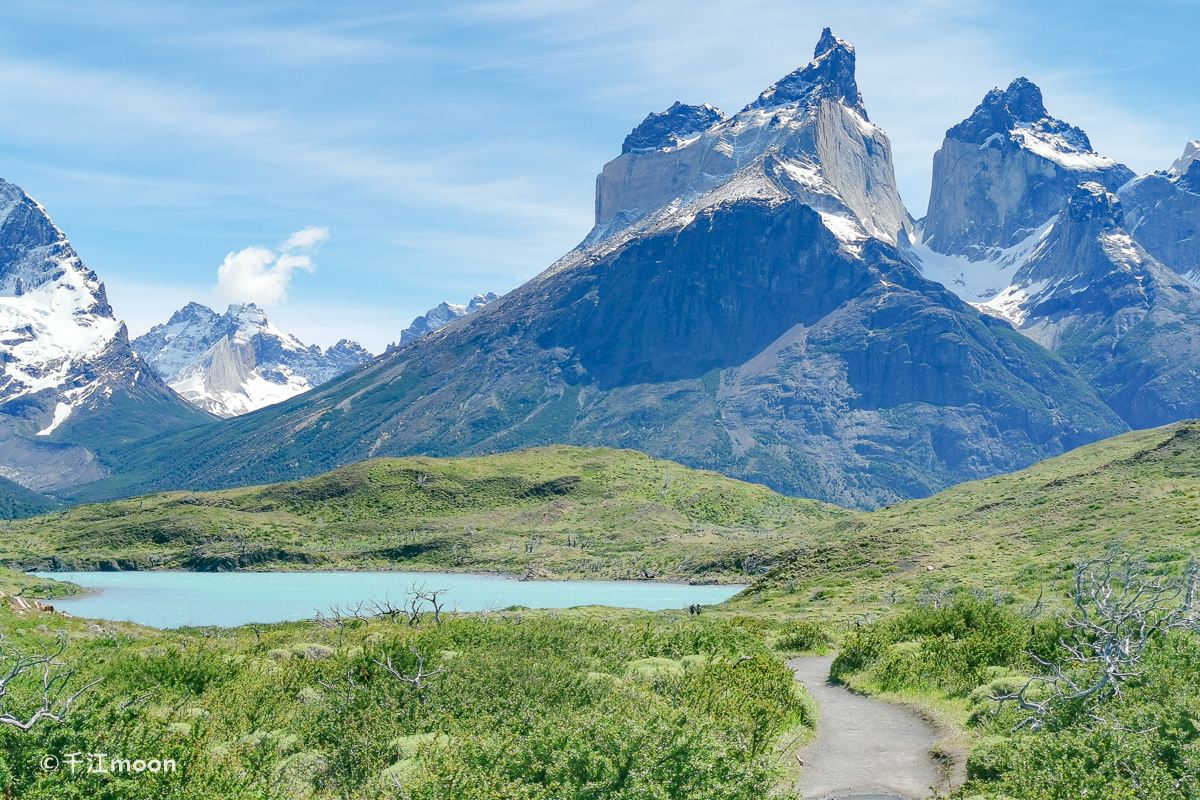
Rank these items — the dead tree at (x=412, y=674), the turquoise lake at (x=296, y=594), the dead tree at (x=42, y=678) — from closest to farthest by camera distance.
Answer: the dead tree at (x=42, y=678), the dead tree at (x=412, y=674), the turquoise lake at (x=296, y=594)

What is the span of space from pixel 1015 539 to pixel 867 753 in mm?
73694

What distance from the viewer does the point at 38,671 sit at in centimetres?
3222

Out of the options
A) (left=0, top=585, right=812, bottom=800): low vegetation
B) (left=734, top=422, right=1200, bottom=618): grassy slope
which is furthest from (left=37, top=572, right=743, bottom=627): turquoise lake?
(left=0, top=585, right=812, bottom=800): low vegetation

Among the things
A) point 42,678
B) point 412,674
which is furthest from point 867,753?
point 42,678

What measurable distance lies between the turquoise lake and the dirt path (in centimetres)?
6824

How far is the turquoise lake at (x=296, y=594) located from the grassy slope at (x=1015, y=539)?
21.2 metres

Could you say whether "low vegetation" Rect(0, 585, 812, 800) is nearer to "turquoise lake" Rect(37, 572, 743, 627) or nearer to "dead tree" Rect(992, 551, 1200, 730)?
"dead tree" Rect(992, 551, 1200, 730)

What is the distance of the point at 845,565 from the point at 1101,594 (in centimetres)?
7627

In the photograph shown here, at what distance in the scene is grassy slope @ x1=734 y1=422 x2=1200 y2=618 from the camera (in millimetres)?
71938

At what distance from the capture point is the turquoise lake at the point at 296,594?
107 m

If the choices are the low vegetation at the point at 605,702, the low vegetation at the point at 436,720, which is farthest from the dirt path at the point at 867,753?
the low vegetation at the point at 436,720

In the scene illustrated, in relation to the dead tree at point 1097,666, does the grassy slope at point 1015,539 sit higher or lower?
lower

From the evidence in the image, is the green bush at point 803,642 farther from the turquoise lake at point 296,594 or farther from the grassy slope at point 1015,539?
the turquoise lake at point 296,594

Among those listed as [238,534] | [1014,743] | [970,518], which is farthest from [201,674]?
[238,534]
